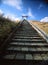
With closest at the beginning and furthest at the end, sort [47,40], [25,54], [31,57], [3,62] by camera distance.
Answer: [3,62] → [31,57] → [25,54] → [47,40]

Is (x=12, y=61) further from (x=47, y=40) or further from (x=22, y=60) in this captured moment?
(x=47, y=40)

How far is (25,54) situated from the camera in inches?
198

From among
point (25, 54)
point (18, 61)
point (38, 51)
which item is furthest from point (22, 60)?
point (38, 51)

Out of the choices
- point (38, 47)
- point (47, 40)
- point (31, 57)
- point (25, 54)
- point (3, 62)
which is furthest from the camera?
point (47, 40)

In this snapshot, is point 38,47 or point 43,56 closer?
point 43,56

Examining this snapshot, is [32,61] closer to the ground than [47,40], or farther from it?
closer to the ground

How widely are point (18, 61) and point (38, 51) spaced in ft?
3.57

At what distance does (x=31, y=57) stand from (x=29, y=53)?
0.46m

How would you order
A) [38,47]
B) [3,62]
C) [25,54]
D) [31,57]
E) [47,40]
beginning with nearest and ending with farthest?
[3,62]
[31,57]
[25,54]
[38,47]
[47,40]

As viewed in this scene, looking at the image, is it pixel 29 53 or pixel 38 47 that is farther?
pixel 38 47

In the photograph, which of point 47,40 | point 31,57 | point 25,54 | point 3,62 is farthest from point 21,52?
point 47,40

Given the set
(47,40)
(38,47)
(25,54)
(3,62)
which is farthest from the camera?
(47,40)

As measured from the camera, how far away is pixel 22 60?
445cm

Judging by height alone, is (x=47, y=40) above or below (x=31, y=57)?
above
